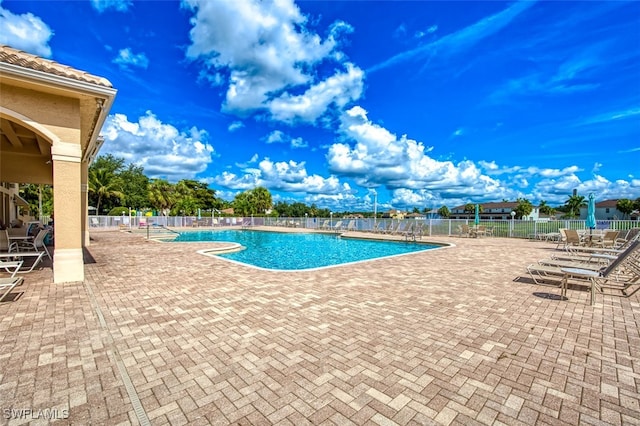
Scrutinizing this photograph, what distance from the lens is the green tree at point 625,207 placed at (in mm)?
57481

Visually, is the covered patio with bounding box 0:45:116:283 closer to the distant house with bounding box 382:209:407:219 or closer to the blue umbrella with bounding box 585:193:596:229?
the blue umbrella with bounding box 585:193:596:229

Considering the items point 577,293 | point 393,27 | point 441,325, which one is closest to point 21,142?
point 441,325

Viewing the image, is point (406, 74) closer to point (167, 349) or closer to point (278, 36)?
point (278, 36)

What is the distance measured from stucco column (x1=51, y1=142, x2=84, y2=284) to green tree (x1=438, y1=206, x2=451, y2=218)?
108 meters

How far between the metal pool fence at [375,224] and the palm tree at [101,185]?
41.7 ft

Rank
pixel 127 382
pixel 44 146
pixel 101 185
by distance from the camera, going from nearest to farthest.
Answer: pixel 127 382, pixel 44 146, pixel 101 185

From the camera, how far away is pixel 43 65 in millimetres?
5113

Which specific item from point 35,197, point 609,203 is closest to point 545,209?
point 609,203

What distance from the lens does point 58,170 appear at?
→ 17.8 feet

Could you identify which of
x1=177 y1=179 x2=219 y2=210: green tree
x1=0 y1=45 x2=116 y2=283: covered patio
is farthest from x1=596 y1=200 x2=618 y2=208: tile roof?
x1=0 y1=45 x2=116 y2=283: covered patio

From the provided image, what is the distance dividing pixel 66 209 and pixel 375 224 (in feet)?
62.3

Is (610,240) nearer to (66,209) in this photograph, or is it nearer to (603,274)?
(603,274)

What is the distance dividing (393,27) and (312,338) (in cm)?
1371

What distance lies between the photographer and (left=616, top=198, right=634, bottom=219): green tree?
5748 centimetres
